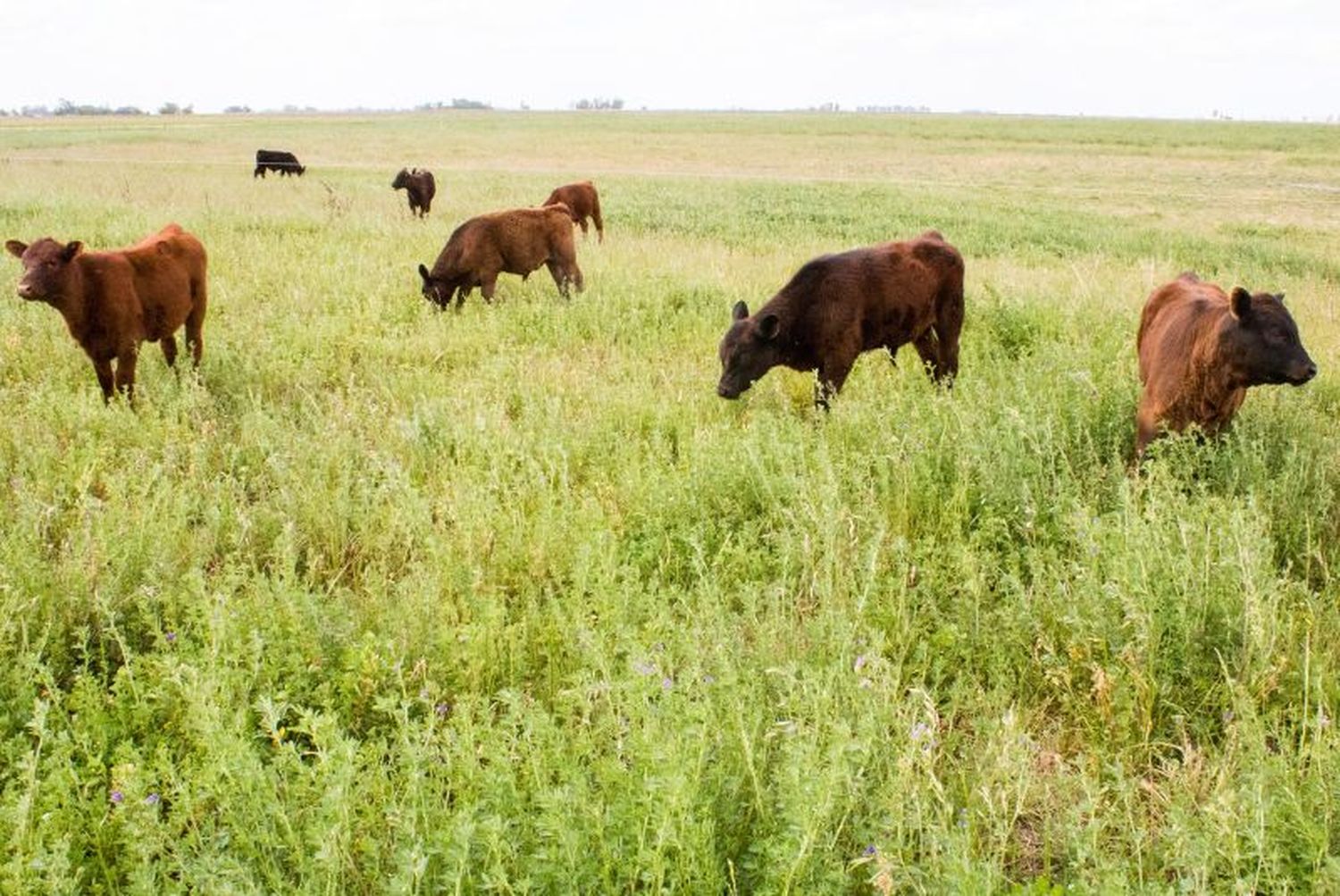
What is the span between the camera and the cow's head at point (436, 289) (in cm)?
1055

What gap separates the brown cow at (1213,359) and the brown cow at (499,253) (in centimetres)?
738

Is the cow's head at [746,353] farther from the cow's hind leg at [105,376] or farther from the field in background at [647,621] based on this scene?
the cow's hind leg at [105,376]

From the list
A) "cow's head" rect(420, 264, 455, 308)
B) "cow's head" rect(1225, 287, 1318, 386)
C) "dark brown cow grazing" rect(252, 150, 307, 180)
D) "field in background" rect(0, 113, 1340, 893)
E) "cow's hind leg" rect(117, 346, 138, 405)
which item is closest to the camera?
"field in background" rect(0, 113, 1340, 893)

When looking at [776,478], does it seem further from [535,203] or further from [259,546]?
[535,203]

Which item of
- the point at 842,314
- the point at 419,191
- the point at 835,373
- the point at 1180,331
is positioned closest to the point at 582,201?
the point at 419,191

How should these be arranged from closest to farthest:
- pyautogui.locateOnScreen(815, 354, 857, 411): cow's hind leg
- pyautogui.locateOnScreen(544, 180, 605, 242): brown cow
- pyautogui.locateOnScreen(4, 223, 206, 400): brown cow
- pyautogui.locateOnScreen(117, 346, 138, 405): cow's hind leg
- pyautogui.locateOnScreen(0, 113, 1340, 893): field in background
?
pyautogui.locateOnScreen(0, 113, 1340, 893): field in background → pyautogui.locateOnScreen(4, 223, 206, 400): brown cow → pyautogui.locateOnScreen(117, 346, 138, 405): cow's hind leg → pyautogui.locateOnScreen(815, 354, 857, 411): cow's hind leg → pyautogui.locateOnScreen(544, 180, 605, 242): brown cow

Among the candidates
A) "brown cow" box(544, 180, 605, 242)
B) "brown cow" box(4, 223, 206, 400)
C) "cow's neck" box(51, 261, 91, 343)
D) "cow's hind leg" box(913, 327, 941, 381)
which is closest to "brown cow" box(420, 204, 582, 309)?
"brown cow" box(4, 223, 206, 400)

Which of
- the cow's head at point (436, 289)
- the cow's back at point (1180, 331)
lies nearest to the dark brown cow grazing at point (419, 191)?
the cow's head at point (436, 289)

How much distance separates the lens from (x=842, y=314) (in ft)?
23.3

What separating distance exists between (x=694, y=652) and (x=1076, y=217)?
24.7 meters

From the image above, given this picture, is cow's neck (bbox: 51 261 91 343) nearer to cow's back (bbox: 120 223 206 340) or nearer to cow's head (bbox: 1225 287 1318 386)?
cow's back (bbox: 120 223 206 340)

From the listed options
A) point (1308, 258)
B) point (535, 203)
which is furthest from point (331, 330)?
point (1308, 258)

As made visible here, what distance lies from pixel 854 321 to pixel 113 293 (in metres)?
5.82

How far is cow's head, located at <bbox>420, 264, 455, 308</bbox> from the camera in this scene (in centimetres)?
1055
